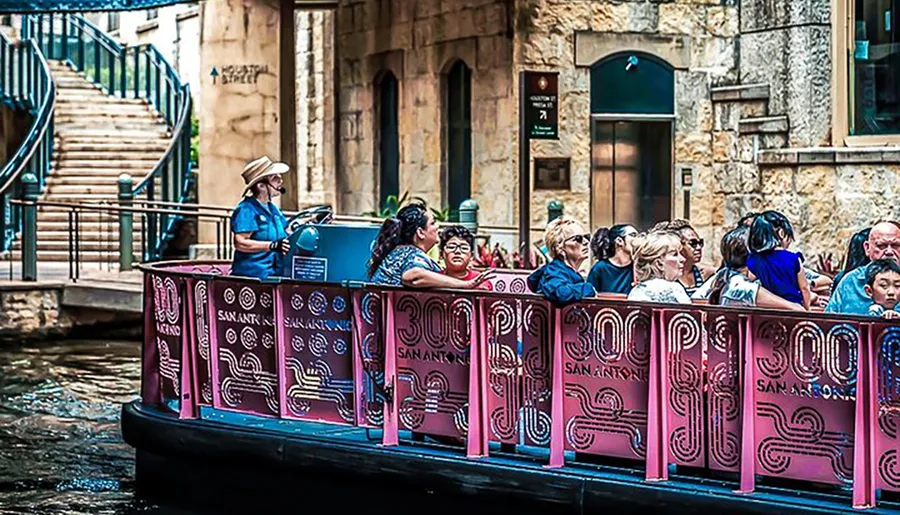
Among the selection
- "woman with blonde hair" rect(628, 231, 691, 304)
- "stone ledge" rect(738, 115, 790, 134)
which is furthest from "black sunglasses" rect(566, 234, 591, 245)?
"stone ledge" rect(738, 115, 790, 134)

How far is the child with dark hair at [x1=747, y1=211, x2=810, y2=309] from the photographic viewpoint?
9031 millimetres

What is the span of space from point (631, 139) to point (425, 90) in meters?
2.97

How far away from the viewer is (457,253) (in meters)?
10.2

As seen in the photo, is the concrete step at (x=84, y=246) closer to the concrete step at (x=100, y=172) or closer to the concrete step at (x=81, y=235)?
the concrete step at (x=81, y=235)

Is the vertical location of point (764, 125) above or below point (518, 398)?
above

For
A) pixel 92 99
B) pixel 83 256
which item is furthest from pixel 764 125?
pixel 92 99

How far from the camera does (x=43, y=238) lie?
80.2 ft

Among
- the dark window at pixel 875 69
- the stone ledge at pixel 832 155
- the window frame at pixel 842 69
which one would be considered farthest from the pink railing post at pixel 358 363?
the window frame at pixel 842 69

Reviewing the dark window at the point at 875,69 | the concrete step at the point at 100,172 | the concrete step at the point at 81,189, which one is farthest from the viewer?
the concrete step at the point at 100,172

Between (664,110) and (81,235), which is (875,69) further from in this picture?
(81,235)

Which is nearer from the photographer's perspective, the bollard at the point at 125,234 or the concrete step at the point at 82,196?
the bollard at the point at 125,234

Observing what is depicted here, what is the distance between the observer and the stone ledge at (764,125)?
1856 cm

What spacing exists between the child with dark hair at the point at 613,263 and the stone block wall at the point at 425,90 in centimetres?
984

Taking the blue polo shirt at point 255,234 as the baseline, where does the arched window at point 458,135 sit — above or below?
above
